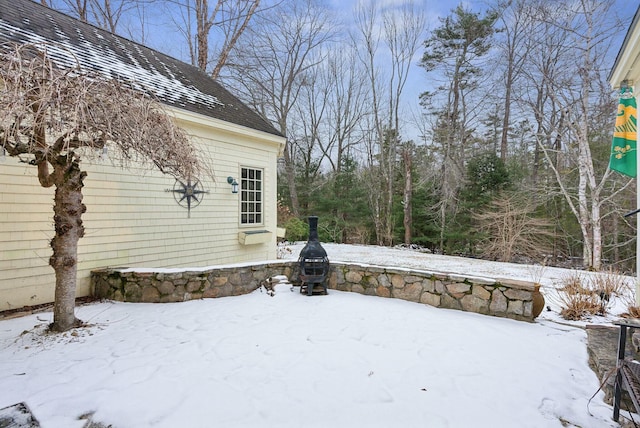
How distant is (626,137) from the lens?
3764 mm

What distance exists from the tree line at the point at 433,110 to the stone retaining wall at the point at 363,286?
7700 millimetres

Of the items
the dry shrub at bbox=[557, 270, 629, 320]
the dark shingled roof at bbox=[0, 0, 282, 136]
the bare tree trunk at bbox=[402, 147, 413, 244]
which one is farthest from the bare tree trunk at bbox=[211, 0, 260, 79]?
the dry shrub at bbox=[557, 270, 629, 320]

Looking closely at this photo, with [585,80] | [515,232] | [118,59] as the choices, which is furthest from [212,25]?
[515,232]

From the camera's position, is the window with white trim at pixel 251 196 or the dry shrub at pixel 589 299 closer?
the dry shrub at pixel 589 299

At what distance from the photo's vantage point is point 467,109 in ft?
46.5

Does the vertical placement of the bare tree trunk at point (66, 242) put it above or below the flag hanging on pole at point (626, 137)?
below

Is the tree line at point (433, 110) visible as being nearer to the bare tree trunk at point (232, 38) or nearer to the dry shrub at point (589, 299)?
the bare tree trunk at point (232, 38)

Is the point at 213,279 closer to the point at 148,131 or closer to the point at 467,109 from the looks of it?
the point at 148,131

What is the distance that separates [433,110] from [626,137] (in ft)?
39.9

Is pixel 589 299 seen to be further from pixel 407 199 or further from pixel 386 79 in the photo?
pixel 386 79

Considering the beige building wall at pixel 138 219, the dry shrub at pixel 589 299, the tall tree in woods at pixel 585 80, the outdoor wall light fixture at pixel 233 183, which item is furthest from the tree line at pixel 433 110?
the dry shrub at pixel 589 299

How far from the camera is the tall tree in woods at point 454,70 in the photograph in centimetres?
1328

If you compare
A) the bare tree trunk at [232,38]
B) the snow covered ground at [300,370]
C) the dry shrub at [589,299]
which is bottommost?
the snow covered ground at [300,370]

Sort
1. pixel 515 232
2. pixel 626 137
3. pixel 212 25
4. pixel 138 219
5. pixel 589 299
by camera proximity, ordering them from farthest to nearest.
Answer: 1. pixel 212 25
2. pixel 515 232
3. pixel 138 219
4. pixel 589 299
5. pixel 626 137
